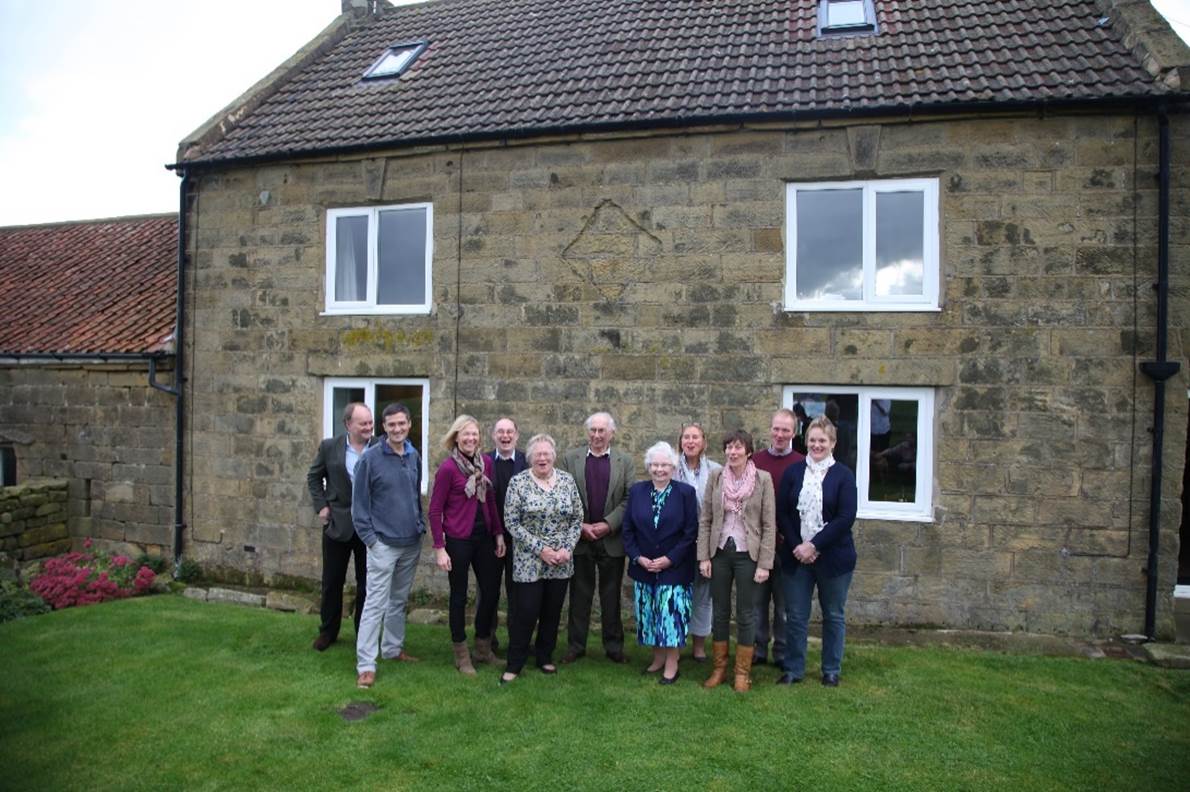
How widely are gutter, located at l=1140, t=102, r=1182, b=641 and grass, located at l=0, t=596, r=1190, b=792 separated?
2.90 ft

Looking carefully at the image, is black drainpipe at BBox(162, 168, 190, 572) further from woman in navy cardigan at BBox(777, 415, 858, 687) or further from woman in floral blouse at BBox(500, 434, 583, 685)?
woman in navy cardigan at BBox(777, 415, 858, 687)

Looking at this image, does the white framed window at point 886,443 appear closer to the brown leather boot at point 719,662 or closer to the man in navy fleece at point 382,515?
the brown leather boot at point 719,662

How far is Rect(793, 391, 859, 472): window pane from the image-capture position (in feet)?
26.6

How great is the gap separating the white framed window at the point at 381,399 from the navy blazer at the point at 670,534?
373 centimetres

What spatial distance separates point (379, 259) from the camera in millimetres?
9578

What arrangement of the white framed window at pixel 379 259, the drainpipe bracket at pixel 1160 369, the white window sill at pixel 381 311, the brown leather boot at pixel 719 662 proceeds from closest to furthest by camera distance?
1. the brown leather boot at pixel 719 662
2. the drainpipe bracket at pixel 1160 369
3. the white window sill at pixel 381 311
4. the white framed window at pixel 379 259

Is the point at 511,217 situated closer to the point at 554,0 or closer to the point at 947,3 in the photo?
the point at 554,0

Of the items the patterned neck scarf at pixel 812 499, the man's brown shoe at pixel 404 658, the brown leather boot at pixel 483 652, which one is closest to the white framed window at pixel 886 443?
the patterned neck scarf at pixel 812 499

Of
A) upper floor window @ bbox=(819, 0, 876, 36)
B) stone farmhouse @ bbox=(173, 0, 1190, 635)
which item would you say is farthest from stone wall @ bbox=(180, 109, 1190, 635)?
upper floor window @ bbox=(819, 0, 876, 36)

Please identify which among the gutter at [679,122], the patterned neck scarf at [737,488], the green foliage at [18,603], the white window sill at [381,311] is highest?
the gutter at [679,122]

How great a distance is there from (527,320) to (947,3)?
6.11 meters

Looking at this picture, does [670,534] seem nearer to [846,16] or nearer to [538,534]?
[538,534]

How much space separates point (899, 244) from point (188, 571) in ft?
29.4

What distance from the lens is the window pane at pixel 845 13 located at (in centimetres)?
953
